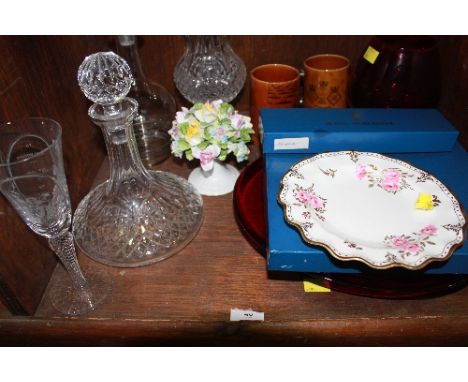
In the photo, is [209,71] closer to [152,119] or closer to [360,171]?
[152,119]

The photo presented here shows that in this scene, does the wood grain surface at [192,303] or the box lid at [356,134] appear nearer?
the wood grain surface at [192,303]

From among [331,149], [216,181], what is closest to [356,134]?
[331,149]

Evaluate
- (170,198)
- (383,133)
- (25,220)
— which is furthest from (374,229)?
(25,220)

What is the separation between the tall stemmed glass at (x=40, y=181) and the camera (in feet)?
1.51

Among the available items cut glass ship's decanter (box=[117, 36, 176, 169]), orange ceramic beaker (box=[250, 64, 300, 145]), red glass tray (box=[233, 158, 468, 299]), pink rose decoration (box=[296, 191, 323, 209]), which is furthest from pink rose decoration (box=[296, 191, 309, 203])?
cut glass ship's decanter (box=[117, 36, 176, 169])

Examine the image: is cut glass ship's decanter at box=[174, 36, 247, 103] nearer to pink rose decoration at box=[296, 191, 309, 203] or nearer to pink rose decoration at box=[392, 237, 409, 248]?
pink rose decoration at box=[296, 191, 309, 203]

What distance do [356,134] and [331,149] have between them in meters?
0.04

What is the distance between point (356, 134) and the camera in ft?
2.13

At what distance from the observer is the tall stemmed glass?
0.46m

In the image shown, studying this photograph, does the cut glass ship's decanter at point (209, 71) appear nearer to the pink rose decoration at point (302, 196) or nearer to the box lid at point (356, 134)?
the box lid at point (356, 134)

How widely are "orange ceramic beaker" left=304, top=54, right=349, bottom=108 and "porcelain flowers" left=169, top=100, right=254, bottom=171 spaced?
168 mm

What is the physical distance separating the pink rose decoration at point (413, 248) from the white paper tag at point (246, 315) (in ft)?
0.66

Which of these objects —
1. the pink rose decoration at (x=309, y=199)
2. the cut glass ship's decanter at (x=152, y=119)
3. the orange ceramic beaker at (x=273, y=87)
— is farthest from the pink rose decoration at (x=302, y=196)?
the cut glass ship's decanter at (x=152, y=119)

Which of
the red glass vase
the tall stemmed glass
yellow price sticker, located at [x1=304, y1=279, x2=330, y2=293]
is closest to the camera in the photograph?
the tall stemmed glass
